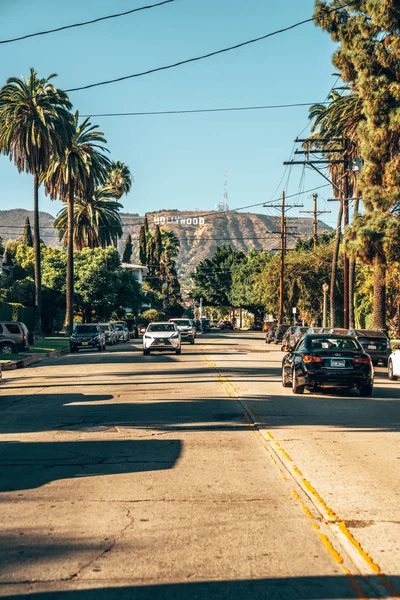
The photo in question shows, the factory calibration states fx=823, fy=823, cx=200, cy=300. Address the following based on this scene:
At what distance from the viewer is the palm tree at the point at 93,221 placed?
79438 millimetres

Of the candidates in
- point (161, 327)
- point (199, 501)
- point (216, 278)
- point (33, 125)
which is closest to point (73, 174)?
point (33, 125)

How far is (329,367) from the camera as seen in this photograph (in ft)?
64.2

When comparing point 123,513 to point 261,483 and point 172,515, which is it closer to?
point 172,515

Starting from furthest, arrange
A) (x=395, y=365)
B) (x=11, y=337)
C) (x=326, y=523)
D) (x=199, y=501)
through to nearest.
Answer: (x=11, y=337), (x=395, y=365), (x=199, y=501), (x=326, y=523)

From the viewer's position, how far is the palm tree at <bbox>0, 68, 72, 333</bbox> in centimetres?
5381

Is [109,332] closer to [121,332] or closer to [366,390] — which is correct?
[121,332]

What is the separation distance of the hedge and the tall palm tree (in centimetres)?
305

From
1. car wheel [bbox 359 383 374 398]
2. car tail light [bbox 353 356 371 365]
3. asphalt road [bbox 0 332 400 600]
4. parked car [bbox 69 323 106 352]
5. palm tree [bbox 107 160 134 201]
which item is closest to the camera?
asphalt road [bbox 0 332 400 600]

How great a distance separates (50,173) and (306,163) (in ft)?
94.9

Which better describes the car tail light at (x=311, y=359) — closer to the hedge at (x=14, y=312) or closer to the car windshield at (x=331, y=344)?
the car windshield at (x=331, y=344)

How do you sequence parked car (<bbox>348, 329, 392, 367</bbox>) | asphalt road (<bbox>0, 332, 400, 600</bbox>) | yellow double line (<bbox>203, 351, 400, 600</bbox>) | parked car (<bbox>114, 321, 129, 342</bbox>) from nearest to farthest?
1. asphalt road (<bbox>0, 332, 400, 600</bbox>)
2. yellow double line (<bbox>203, 351, 400, 600</bbox>)
3. parked car (<bbox>348, 329, 392, 367</bbox>)
4. parked car (<bbox>114, 321, 129, 342</bbox>)

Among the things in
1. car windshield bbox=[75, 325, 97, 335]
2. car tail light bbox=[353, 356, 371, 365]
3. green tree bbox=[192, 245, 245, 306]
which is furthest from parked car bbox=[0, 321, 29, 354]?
green tree bbox=[192, 245, 245, 306]

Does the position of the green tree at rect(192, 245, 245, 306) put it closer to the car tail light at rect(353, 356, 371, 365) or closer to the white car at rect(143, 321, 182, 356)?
the white car at rect(143, 321, 182, 356)

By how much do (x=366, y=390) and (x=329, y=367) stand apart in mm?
1255
